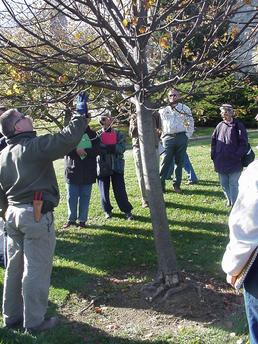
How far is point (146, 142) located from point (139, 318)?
68.8 inches

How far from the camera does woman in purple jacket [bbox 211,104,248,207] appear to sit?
798 centimetres

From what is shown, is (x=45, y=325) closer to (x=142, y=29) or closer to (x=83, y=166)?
(x=142, y=29)

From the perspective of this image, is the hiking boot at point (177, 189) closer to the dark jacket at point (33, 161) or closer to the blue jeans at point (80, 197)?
the blue jeans at point (80, 197)

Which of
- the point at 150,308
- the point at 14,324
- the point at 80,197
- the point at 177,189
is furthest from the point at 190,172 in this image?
the point at 14,324

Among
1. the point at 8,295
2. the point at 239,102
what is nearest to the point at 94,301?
the point at 8,295

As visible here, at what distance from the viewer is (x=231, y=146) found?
26.2 ft

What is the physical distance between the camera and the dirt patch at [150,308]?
4746 millimetres

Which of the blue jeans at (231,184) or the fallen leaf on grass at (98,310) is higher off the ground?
the blue jeans at (231,184)

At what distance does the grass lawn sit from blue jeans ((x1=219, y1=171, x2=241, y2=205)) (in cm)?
27

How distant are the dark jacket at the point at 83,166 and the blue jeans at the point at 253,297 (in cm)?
481

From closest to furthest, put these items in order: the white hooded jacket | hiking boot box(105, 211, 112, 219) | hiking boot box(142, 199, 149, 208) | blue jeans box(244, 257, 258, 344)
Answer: the white hooded jacket < blue jeans box(244, 257, 258, 344) < hiking boot box(105, 211, 112, 219) < hiking boot box(142, 199, 149, 208)

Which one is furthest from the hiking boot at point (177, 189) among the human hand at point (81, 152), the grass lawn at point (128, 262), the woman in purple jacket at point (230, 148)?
the human hand at point (81, 152)

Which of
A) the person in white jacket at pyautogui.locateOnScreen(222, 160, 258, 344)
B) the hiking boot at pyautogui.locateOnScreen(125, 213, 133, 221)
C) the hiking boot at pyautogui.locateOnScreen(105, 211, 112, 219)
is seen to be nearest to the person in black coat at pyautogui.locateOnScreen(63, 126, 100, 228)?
the hiking boot at pyautogui.locateOnScreen(105, 211, 112, 219)

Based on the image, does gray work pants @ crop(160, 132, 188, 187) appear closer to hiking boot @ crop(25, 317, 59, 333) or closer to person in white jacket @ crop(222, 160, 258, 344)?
hiking boot @ crop(25, 317, 59, 333)
